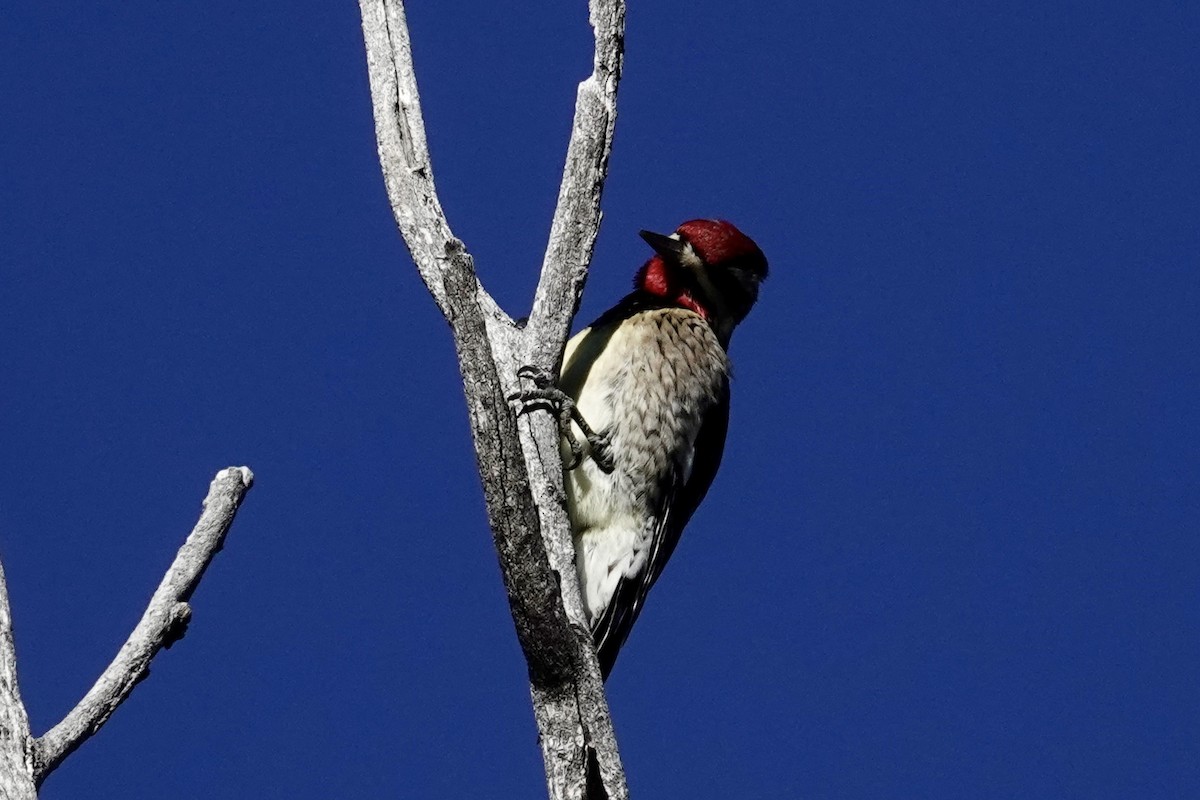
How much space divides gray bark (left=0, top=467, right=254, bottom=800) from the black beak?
6.49 ft

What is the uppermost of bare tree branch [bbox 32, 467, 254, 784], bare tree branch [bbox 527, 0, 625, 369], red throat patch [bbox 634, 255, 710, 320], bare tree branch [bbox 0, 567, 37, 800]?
red throat patch [bbox 634, 255, 710, 320]

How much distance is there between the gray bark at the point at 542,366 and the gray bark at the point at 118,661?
2.03ft

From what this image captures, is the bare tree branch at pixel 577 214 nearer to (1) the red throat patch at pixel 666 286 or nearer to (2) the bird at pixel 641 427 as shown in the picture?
(2) the bird at pixel 641 427

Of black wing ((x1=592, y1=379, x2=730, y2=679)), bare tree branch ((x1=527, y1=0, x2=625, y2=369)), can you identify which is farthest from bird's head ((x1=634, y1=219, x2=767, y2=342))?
bare tree branch ((x1=527, y1=0, x2=625, y2=369))

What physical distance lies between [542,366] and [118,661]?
1285 millimetres

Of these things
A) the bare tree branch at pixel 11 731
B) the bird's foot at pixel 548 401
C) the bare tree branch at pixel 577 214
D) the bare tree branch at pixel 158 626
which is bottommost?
the bare tree branch at pixel 11 731

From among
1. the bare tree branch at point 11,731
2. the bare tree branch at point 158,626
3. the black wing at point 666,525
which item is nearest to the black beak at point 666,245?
the black wing at point 666,525

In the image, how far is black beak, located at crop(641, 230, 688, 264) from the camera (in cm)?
531

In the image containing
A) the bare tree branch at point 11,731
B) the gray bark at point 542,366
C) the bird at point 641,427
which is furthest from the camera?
the bird at point 641,427

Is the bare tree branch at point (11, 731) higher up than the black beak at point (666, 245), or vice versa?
the black beak at point (666, 245)

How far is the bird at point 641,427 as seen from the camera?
193 inches

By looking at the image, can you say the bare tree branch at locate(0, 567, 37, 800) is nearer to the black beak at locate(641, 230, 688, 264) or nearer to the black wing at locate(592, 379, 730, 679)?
the black wing at locate(592, 379, 730, 679)

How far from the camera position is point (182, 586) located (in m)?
3.57

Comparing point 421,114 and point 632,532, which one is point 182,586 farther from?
point 632,532
